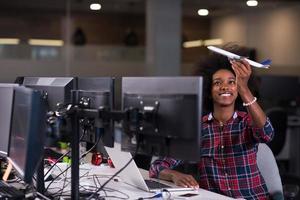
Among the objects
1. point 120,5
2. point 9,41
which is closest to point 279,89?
point 120,5

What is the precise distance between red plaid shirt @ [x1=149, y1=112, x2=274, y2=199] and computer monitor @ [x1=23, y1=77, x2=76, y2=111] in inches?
24.0

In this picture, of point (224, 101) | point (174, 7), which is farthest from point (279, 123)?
point (224, 101)

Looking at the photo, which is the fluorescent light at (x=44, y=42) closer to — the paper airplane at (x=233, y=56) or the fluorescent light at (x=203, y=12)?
the fluorescent light at (x=203, y=12)

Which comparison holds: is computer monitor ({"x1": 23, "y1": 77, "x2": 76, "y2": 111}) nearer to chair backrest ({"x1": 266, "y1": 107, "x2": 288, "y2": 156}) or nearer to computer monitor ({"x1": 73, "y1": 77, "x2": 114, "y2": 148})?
computer monitor ({"x1": 73, "y1": 77, "x2": 114, "y2": 148})

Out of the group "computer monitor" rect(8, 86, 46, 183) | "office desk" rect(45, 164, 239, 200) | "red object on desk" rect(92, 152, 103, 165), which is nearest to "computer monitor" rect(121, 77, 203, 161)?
"computer monitor" rect(8, 86, 46, 183)

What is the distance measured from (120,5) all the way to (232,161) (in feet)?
15.5

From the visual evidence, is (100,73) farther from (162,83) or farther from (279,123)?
(162,83)

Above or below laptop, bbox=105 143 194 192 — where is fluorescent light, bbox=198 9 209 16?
above

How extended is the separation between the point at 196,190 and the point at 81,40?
181 inches

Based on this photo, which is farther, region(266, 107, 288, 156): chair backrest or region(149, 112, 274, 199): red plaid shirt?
region(266, 107, 288, 156): chair backrest

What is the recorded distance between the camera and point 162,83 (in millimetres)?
1767

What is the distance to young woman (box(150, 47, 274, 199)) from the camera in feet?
7.83

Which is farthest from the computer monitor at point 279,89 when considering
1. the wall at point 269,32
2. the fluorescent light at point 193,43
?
the fluorescent light at point 193,43

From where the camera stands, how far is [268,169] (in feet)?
8.37
